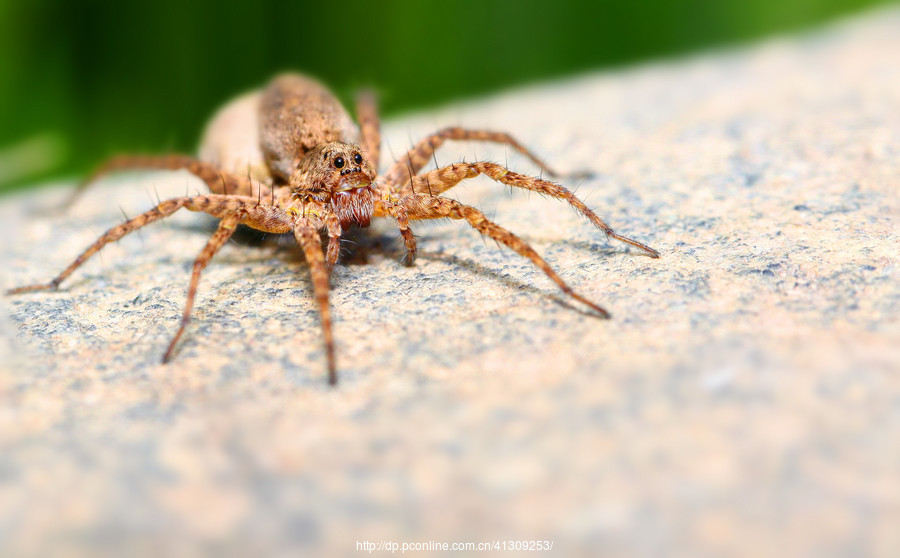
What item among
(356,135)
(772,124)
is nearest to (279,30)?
(356,135)

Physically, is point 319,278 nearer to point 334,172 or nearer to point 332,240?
point 332,240

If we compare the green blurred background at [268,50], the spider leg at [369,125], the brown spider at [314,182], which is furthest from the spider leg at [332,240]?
the green blurred background at [268,50]

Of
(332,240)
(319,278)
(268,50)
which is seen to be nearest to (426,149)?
(332,240)

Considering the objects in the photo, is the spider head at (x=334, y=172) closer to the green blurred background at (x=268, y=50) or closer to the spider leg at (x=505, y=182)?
the spider leg at (x=505, y=182)

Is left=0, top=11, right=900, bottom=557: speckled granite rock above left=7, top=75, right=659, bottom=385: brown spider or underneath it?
underneath

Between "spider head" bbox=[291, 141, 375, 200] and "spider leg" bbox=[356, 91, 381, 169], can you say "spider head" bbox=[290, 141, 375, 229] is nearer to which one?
"spider head" bbox=[291, 141, 375, 200]

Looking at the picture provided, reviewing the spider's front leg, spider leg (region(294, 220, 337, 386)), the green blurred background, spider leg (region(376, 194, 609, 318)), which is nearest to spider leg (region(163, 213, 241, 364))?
the spider's front leg

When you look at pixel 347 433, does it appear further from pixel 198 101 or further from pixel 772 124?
pixel 198 101
